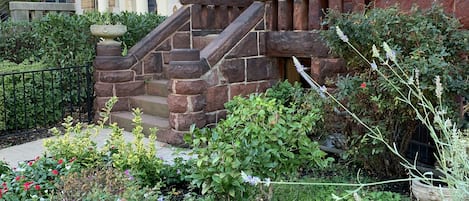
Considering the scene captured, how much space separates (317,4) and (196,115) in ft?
5.70

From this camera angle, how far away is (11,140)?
218 inches

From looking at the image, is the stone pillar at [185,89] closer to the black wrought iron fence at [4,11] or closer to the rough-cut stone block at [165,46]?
the rough-cut stone block at [165,46]

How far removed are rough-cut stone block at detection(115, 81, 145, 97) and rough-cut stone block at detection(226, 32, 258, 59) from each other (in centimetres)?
145

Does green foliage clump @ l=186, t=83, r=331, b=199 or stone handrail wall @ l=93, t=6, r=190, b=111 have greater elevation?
stone handrail wall @ l=93, t=6, r=190, b=111

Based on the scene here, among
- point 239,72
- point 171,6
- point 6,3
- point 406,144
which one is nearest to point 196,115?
point 239,72

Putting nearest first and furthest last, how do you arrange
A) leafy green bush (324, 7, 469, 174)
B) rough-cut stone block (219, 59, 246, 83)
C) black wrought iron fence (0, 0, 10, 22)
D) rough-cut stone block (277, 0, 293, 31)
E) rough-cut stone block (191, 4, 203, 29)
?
leafy green bush (324, 7, 469, 174)
rough-cut stone block (219, 59, 246, 83)
rough-cut stone block (277, 0, 293, 31)
rough-cut stone block (191, 4, 203, 29)
black wrought iron fence (0, 0, 10, 22)

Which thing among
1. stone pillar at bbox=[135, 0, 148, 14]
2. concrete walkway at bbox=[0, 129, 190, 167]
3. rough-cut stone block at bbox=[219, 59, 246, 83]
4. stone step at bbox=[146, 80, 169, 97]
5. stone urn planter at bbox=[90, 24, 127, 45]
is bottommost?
concrete walkway at bbox=[0, 129, 190, 167]

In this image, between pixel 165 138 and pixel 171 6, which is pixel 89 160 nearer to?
pixel 165 138

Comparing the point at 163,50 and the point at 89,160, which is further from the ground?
the point at 163,50

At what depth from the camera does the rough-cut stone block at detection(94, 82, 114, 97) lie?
597 cm

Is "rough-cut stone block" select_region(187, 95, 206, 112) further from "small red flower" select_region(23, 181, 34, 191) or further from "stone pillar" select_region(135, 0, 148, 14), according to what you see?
"stone pillar" select_region(135, 0, 148, 14)

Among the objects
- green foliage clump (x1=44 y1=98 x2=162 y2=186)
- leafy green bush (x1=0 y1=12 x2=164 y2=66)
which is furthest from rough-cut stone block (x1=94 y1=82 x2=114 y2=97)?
green foliage clump (x1=44 y1=98 x2=162 y2=186)

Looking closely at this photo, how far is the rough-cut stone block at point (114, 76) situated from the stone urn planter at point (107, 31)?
372 mm

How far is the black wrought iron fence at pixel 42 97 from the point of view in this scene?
5766mm
